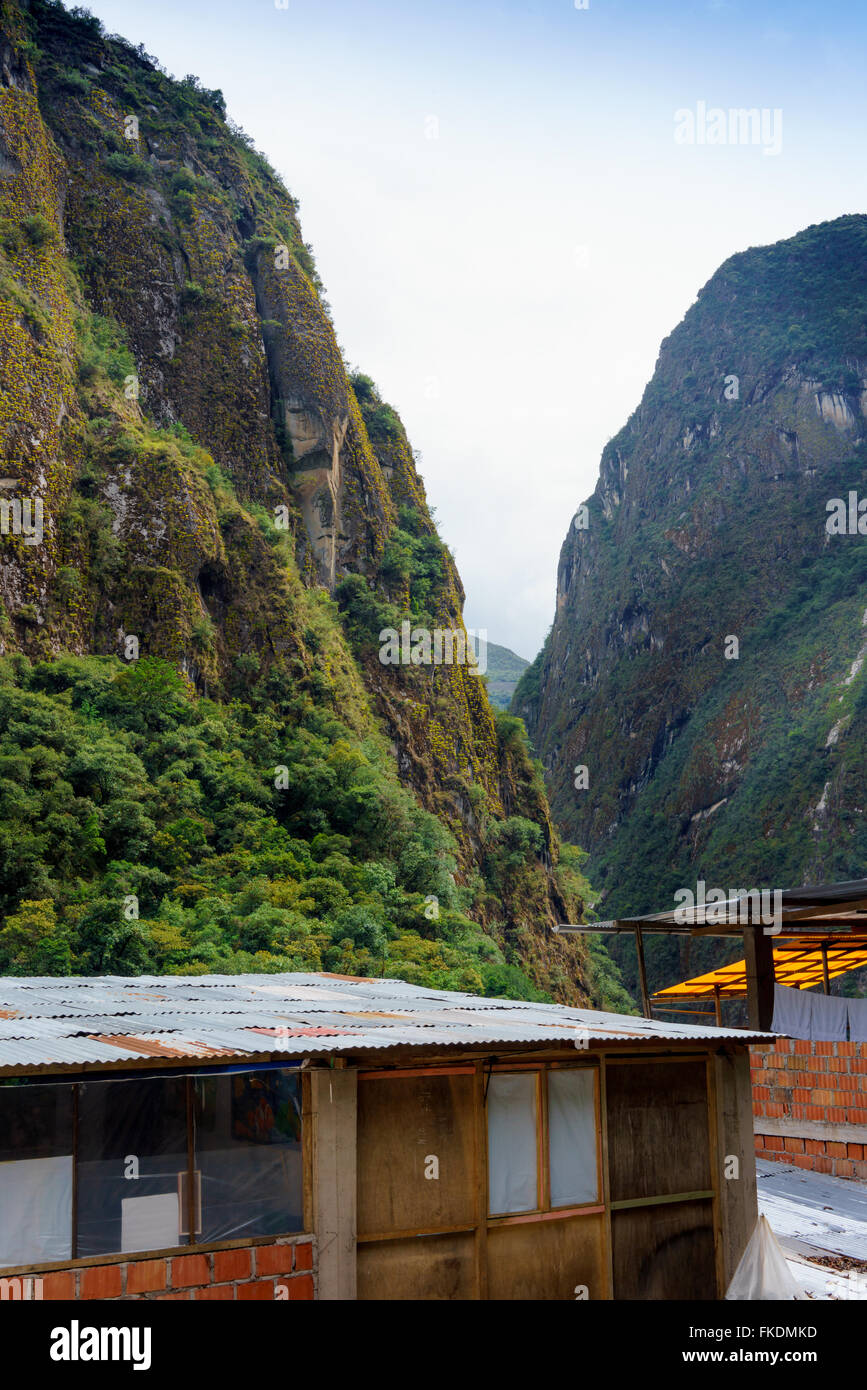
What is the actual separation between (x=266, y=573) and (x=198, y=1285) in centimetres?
3417

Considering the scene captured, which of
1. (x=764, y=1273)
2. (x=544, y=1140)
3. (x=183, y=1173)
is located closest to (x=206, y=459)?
(x=544, y=1140)

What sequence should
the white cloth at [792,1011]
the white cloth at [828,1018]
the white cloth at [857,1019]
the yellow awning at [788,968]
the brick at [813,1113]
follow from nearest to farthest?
the brick at [813,1113] < the white cloth at [857,1019] < the white cloth at [828,1018] < the white cloth at [792,1011] < the yellow awning at [788,968]

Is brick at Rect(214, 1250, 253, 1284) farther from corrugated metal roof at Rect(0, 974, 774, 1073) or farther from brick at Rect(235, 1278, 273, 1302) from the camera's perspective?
corrugated metal roof at Rect(0, 974, 774, 1073)

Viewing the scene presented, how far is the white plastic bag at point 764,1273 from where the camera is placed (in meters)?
8.27

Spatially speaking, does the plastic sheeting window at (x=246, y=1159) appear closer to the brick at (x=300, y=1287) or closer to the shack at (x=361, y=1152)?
the shack at (x=361, y=1152)

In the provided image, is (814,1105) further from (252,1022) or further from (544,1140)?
(252,1022)

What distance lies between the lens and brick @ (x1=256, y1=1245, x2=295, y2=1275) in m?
6.97

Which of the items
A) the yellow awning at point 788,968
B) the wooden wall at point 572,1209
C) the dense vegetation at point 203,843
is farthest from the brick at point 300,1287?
the dense vegetation at point 203,843

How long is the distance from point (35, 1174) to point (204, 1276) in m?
1.27

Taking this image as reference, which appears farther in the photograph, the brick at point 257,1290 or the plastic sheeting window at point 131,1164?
the brick at point 257,1290

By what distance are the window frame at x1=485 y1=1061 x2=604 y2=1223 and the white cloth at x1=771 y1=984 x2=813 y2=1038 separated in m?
6.41

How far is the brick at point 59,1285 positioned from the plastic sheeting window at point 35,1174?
0.10 metres
